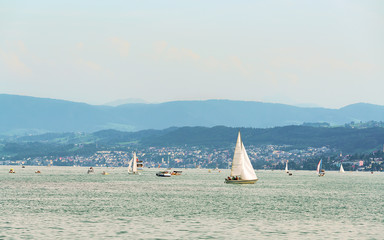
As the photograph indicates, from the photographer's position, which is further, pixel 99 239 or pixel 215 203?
pixel 215 203

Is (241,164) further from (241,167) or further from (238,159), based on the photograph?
(238,159)

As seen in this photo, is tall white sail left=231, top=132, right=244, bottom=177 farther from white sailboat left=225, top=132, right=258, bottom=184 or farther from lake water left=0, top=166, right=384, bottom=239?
lake water left=0, top=166, right=384, bottom=239

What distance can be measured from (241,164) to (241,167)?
1163mm

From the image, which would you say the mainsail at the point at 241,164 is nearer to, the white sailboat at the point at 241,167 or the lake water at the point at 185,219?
the white sailboat at the point at 241,167

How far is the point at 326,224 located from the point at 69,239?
117 ft

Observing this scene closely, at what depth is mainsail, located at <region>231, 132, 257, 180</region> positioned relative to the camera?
18516 cm

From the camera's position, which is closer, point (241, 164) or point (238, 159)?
point (238, 159)

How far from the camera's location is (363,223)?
303 ft

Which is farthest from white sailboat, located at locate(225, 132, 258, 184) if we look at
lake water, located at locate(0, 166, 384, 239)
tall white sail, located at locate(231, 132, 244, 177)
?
lake water, located at locate(0, 166, 384, 239)

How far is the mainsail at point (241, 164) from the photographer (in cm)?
18516

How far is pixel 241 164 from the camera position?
18988 centimetres

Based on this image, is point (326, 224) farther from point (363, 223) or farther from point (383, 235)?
point (383, 235)

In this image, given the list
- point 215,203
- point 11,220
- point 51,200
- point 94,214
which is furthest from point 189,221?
point 51,200

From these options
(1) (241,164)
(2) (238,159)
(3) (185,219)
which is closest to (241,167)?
(1) (241,164)
